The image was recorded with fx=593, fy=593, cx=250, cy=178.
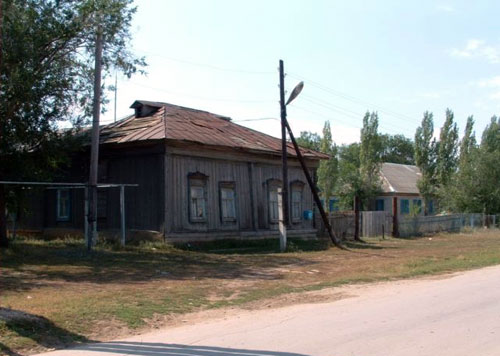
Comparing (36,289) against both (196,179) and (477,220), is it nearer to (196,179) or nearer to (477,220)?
(196,179)

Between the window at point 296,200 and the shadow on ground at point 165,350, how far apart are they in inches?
837

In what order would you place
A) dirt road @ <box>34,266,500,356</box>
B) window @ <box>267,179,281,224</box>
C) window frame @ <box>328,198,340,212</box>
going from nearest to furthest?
dirt road @ <box>34,266,500,356</box>
window @ <box>267,179,281,224</box>
window frame @ <box>328,198,340,212</box>

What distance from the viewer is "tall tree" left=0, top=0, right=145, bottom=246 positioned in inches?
677

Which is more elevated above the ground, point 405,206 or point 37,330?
point 405,206

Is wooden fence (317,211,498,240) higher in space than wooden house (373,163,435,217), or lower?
lower

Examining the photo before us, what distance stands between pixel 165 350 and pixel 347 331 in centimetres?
254

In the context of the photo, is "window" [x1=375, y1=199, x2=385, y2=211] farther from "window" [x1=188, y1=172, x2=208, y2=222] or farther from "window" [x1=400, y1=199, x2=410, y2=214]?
"window" [x1=188, y1=172, x2=208, y2=222]

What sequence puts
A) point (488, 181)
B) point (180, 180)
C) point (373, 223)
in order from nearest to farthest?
1. point (180, 180)
2. point (373, 223)
3. point (488, 181)

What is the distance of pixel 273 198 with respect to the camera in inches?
1078

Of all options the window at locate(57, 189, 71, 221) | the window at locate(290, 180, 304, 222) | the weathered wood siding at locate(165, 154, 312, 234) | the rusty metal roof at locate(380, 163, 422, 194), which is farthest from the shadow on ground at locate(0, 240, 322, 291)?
the rusty metal roof at locate(380, 163, 422, 194)

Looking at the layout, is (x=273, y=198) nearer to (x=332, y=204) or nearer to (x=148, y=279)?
(x=148, y=279)

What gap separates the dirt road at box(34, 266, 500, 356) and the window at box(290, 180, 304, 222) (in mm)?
17006

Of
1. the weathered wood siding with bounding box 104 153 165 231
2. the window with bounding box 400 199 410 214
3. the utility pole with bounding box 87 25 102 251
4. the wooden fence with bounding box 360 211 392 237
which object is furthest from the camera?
the window with bounding box 400 199 410 214

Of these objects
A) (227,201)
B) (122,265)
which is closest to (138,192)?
(227,201)
